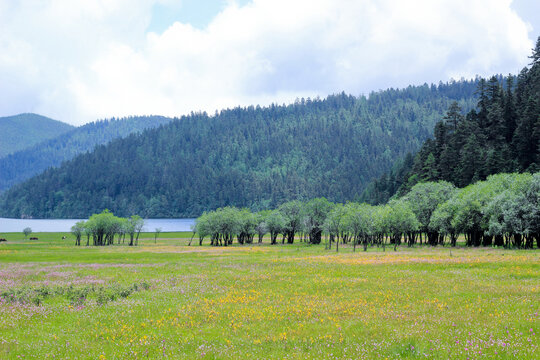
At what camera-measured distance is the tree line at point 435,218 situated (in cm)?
6125

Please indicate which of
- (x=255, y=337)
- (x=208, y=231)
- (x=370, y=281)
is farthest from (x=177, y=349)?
(x=208, y=231)

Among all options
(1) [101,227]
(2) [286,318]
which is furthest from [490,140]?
(1) [101,227]

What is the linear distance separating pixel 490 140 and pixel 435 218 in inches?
2232

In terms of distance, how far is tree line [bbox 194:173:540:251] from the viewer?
6125 cm

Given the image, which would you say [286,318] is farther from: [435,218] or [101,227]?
[101,227]

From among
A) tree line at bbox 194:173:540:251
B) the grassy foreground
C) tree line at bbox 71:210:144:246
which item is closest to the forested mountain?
tree line at bbox 194:173:540:251

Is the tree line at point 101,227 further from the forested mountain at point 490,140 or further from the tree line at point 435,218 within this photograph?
the forested mountain at point 490,140

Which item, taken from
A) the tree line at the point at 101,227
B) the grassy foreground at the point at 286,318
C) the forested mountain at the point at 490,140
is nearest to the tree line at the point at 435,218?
the forested mountain at the point at 490,140

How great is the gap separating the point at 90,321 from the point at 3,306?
303 inches

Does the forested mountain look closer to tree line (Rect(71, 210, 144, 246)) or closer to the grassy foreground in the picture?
the grassy foreground

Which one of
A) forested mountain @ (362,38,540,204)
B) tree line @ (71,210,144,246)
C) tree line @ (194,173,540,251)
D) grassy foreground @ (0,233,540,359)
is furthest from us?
tree line @ (71,210,144,246)

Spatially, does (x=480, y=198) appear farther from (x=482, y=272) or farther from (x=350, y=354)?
(x=350, y=354)

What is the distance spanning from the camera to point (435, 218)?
78062 millimetres

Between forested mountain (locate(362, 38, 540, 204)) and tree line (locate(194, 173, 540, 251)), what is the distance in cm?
1887
